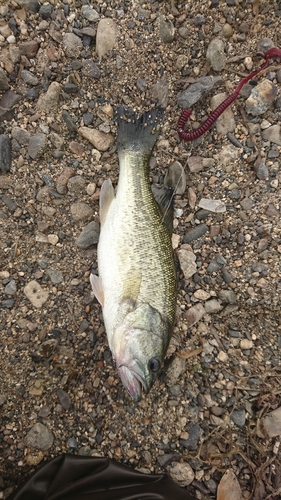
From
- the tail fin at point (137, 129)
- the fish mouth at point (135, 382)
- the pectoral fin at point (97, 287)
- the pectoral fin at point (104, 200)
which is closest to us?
the fish mouth at point (135, 382)

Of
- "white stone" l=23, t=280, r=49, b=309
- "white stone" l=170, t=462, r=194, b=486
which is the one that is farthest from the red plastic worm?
"white stone" l=170, t=462, r=194, b=486

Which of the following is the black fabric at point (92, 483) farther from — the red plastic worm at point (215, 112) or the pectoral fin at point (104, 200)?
the red plastic worm at point (215, 112)

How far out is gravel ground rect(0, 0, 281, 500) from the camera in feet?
11.3

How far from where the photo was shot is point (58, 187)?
3.68 meters

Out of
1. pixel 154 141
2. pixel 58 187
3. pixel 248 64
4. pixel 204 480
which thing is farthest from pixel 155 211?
pixel 204 480

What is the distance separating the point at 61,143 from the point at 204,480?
3.32 m

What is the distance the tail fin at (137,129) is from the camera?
3.63m

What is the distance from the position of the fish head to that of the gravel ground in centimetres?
46

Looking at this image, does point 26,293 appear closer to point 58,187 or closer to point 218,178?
point 58,187

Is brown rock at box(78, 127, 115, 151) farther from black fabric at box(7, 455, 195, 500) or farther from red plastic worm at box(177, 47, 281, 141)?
black fabric at box(7, 455, 195, 500)

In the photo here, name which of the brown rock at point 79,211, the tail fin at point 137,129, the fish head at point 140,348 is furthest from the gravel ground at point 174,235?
the fish head at point 140,348

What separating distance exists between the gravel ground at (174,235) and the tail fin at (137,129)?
116 mm

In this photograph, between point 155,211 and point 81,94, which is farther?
point 81,94

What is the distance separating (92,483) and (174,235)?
2.24 metres
